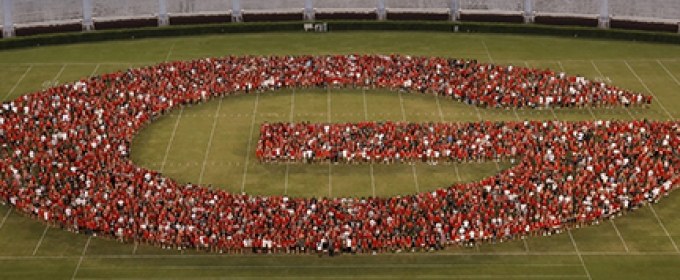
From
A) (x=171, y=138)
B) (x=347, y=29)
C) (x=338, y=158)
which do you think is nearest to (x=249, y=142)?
(x=171, y=138)

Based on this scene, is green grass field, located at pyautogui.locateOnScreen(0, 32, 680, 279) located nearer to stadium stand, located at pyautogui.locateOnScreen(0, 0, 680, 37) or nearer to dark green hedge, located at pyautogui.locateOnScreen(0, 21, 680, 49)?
dark green hedge, located at pyautogui.locateOnScreen(0, 21, 680, 49)

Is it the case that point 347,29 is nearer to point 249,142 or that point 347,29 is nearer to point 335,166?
point 249,142

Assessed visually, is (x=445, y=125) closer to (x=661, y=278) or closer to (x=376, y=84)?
(x=376, y=84)

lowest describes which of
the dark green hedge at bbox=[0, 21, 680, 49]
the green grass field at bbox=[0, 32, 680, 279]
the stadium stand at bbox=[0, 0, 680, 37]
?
the green grass field at bbox=[0, 32, 680, 279]

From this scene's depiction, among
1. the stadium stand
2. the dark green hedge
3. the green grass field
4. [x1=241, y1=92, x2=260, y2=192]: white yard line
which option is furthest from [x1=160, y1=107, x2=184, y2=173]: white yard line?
the stadium stand

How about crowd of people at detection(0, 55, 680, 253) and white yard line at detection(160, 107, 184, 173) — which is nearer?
crowd of people at detection(0, 55, 680, 253)

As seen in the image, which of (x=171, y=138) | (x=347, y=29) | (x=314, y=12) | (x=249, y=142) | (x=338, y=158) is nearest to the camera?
(x=338, y=158)
